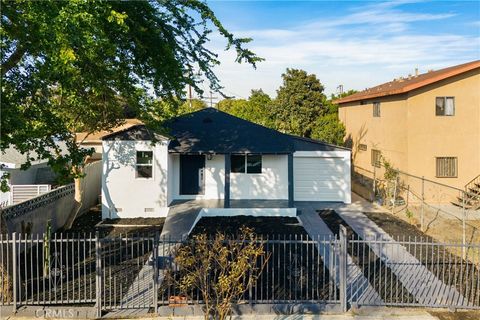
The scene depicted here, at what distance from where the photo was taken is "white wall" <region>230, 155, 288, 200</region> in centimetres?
1936

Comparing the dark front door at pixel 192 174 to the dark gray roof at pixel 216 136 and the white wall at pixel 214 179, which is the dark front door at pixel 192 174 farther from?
the dark gray roof at pixel 216 136

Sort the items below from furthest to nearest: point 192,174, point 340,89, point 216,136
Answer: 1. point 340,89
2. point 192,174
3. point 216,136

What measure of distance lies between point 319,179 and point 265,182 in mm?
2809

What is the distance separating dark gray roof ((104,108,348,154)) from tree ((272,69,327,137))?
482 inches

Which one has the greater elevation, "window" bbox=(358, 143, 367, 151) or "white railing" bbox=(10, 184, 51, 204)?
"window" bbox=(358, 143, 367, 151)

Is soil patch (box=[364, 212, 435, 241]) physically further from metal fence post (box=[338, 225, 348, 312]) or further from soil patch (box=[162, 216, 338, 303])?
metal fence post (box=[338, 225, 348, 312])

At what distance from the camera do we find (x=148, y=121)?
10484 mm

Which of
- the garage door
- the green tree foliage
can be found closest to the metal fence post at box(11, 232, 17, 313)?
the green tree foliage

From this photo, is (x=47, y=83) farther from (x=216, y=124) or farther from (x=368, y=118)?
(x=368, y=118)

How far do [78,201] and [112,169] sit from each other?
1.85 metres

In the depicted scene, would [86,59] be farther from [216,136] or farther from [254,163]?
[254,163]

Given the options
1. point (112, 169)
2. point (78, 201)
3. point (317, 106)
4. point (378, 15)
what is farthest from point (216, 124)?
point (317, 106)

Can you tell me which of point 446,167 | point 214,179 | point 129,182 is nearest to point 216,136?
point 214,179

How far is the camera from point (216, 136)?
58.6 ft
